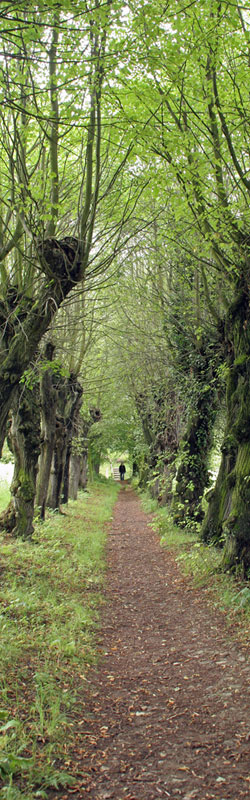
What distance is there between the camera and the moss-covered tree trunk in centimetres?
810

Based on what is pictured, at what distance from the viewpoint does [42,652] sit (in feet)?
17.6

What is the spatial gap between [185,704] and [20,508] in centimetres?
698

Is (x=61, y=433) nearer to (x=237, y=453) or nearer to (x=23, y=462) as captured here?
(x=23, y=462)

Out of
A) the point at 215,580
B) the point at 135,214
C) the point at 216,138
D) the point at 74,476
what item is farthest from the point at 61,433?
the point at 216,138

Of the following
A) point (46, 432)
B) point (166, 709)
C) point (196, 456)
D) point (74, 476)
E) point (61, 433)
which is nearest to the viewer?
point (166, 709)

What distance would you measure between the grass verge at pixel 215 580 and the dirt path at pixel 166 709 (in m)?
0.21

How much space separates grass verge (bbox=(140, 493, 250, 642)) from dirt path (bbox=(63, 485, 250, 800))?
0.21 metres

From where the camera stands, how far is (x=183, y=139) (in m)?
7.67

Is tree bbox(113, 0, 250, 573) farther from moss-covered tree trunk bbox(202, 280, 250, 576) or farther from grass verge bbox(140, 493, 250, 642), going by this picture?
grass verge bbox(140, 493, 250, 642)

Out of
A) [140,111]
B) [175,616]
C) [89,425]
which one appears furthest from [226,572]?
[89,425]

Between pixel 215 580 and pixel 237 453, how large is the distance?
2.12 metres

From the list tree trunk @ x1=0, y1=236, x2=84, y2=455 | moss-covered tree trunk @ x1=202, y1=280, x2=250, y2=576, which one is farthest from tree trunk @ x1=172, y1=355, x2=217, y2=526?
tree trunk @ x1=0, y1=236, x2=84, y2=455

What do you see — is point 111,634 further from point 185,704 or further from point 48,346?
point 48,346

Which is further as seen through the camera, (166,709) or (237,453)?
(237,453)
